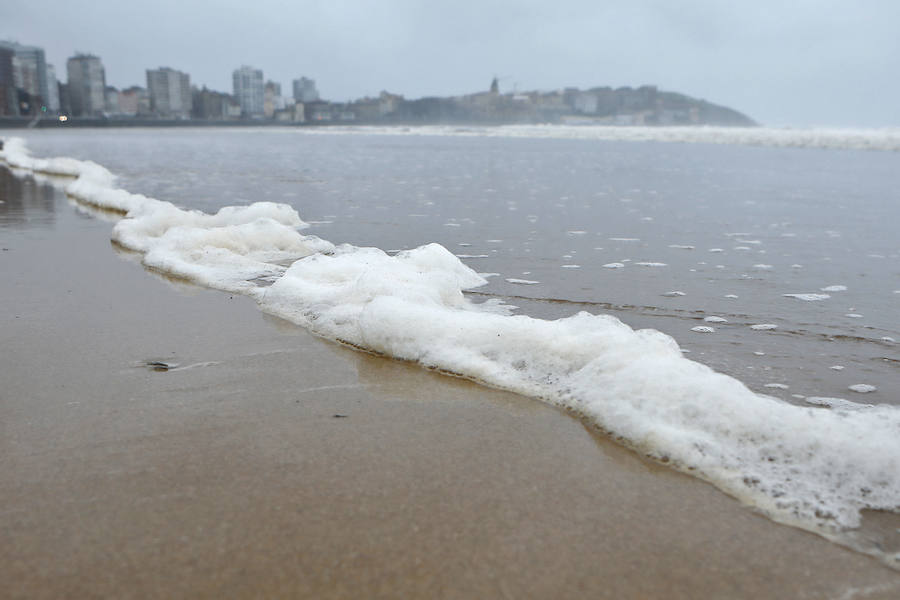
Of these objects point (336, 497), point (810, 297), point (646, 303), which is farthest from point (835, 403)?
point (336, 497)

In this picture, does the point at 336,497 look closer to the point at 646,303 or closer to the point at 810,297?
the point at 646,303

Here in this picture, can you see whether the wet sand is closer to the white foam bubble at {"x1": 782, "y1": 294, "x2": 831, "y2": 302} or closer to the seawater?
the seawater

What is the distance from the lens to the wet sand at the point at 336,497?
74.7 inches

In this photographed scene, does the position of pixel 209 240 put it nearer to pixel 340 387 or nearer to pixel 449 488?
pixel 340 387

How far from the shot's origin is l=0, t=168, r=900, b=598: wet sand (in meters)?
1.90

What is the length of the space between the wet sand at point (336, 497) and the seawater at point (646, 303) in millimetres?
238

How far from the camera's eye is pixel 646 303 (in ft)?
16.2

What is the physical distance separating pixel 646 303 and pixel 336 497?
328 cm

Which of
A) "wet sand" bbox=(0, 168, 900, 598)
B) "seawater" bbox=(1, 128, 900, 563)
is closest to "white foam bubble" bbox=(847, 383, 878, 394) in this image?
"seawater" bbox=(1, 128, 900, 563)

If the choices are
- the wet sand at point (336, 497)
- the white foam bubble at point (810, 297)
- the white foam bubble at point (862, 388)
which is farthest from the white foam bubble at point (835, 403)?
the white foam bubble at point (810, 297)

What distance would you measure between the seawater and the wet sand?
238 mm

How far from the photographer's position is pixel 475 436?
2797 millimetres

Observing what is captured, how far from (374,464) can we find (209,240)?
460cm

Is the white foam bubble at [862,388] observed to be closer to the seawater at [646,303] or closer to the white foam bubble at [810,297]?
the seawater at [646,303]
